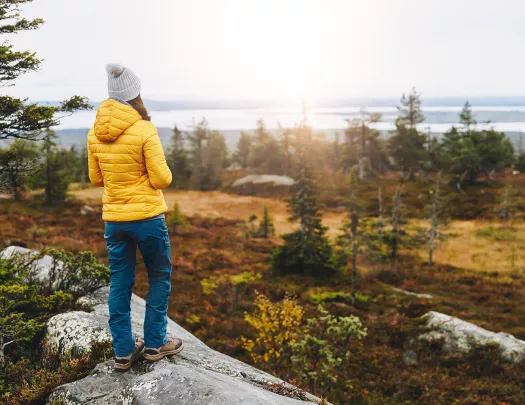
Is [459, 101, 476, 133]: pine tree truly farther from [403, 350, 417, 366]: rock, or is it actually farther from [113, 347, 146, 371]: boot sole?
[113, 347, 146, 371]: boot sole

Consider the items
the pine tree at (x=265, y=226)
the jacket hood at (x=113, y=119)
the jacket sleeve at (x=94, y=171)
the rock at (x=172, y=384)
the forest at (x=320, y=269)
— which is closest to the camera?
the rock at (x=172, y=384)

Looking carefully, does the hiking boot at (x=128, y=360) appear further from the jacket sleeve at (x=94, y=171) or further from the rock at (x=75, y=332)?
the jacket sleeve at (x=94, y=171)

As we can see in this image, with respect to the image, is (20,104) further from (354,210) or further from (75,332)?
(354,210)

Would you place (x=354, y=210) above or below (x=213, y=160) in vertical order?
above

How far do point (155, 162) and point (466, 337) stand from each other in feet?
48.6

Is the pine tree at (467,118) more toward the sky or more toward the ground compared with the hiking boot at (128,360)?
more toward the sky

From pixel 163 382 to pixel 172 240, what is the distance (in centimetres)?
2669

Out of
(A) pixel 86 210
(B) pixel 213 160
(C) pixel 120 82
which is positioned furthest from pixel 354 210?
(B) pixel 213 160

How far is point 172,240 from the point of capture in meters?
30.5

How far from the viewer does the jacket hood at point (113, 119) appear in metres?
4.41

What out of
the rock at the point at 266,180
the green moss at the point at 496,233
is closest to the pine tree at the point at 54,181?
the rock at the point at 266,180

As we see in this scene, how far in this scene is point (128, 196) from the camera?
14.9 feet

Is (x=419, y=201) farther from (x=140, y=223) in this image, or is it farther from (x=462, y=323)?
(x=140, y=223)

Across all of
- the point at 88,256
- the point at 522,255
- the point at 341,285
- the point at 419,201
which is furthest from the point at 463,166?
the point at 88,256
